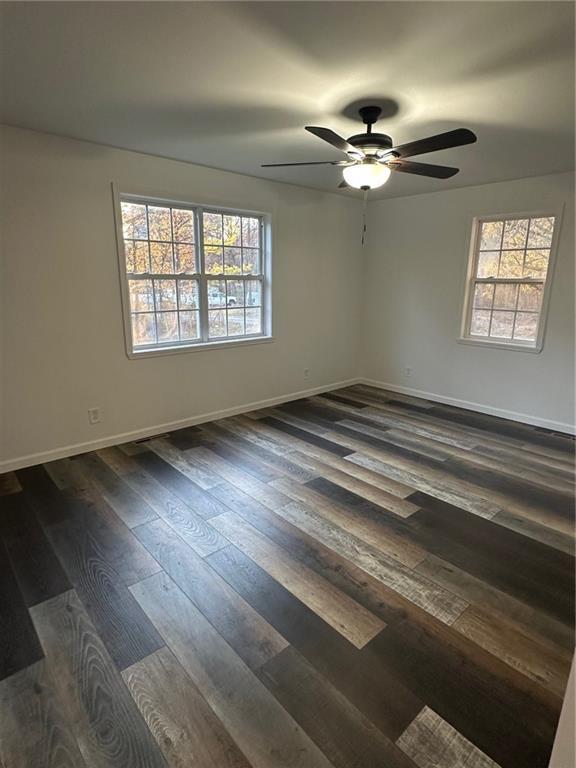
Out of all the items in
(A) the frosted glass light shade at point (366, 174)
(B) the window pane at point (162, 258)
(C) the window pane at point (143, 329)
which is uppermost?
(A) the frosted glass light shade at point (366, 174)

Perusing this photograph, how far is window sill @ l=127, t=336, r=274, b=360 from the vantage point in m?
3.82

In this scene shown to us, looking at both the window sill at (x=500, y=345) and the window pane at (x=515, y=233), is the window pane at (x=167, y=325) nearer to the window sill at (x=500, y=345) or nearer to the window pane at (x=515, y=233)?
the window sill at (x=500, y=345)

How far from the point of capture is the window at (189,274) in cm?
371

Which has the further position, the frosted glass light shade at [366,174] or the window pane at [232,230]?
the window pane at [232,230]

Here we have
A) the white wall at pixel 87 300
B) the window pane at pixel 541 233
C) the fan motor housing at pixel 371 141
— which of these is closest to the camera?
the fan motor housing at pixel 371 141

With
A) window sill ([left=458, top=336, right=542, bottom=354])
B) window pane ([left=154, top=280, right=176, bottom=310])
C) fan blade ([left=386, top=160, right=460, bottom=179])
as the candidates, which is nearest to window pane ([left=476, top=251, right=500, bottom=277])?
window sill ([left=458, top=336, right=542, bottom=354])

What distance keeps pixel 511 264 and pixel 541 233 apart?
39cm

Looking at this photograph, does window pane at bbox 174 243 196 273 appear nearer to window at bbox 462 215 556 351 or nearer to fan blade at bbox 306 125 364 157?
fan blade at bbox 306 125 364 157

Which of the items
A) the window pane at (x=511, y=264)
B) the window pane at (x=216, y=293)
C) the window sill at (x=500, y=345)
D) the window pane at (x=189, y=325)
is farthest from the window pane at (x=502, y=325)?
the window pane at (x=189, y=325)

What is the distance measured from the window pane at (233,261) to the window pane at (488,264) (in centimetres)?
274

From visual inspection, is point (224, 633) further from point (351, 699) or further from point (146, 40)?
point (146, 40)

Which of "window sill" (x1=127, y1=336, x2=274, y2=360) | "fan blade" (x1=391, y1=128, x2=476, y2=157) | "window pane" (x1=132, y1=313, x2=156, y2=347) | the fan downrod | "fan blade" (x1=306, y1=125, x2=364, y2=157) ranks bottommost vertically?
"window sill" (x1=127, y1=336, x2=274, y2=360)

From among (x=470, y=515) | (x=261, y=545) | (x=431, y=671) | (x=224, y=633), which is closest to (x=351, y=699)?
(x=431, y=671)

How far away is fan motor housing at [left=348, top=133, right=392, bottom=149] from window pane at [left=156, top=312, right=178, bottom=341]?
231cm
